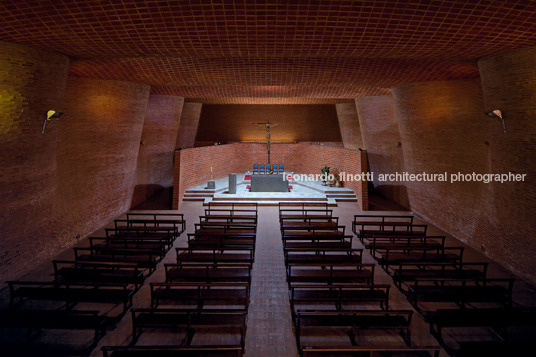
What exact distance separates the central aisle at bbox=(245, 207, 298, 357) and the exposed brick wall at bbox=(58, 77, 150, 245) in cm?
580

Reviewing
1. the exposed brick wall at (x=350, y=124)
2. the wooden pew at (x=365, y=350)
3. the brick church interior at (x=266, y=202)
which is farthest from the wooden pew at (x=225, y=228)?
the exposed brick wall at (x=350, y=124)

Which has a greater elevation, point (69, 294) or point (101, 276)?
point (101, 276)

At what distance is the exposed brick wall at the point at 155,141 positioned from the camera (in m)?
13.6

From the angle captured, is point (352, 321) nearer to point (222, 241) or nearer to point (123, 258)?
point (222, 241)

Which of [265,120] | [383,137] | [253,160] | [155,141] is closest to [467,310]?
[383,137]

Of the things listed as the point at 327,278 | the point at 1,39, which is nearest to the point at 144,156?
the point at 1,39

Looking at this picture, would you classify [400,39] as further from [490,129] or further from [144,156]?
[144,156]

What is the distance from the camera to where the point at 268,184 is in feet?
43.6

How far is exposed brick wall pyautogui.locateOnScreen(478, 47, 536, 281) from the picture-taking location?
19.1 feet

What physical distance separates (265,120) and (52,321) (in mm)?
18864

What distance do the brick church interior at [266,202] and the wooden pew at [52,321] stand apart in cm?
3

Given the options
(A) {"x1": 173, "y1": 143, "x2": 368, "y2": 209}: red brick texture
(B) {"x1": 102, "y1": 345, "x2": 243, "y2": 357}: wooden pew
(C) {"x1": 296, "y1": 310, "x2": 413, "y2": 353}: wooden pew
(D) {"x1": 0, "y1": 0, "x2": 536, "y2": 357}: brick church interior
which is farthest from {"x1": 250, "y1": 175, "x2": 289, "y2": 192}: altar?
(B) {"x1": 102, "y1": 345, "x2": 243, "y2": 357}: wooden pew

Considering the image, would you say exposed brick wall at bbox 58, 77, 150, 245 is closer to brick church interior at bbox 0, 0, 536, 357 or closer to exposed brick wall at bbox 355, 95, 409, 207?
brick church interior at bbox 0, 0, 536, 357

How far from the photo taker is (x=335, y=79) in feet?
32.6
